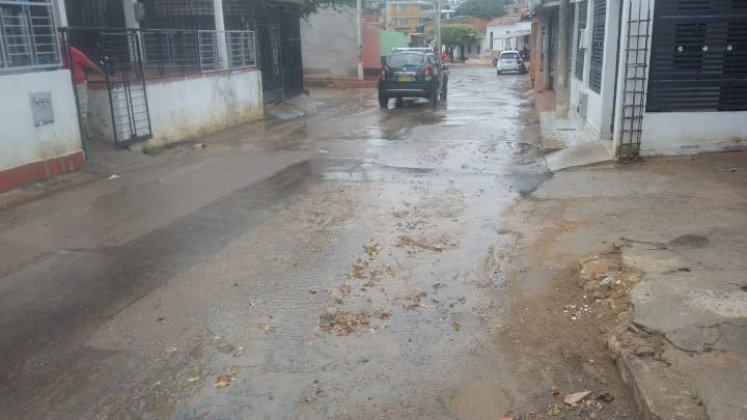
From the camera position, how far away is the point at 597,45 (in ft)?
40.2

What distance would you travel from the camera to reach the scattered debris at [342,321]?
4859 millimetres

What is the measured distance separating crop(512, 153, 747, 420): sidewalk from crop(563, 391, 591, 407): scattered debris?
0.28 metres

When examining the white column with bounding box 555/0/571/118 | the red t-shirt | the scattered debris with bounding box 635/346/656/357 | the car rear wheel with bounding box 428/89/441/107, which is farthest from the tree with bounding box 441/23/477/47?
the scattered debris with bounding box 635/346/656/357

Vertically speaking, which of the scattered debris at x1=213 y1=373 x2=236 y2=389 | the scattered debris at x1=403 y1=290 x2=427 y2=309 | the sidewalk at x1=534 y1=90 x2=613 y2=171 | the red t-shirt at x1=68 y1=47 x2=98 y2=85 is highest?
the red t-shirt at x1=68 y1=47 x2=98 y2=85

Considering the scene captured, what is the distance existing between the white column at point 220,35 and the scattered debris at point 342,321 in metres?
13.0

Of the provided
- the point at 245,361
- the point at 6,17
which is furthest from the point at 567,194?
the point at 6,17

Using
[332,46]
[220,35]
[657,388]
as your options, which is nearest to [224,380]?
[657,388]

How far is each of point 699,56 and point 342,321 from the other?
7.63 metres

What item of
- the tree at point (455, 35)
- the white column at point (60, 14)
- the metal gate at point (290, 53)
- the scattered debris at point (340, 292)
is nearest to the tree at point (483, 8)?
the tree at point (455, 35)

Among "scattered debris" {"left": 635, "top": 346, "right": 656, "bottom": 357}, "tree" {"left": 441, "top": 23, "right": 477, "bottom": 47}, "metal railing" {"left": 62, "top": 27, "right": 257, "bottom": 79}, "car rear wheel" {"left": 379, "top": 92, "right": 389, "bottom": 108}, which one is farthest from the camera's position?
"tree" {"left": 441, "top": 23, "right": 477, "bottom": 47}

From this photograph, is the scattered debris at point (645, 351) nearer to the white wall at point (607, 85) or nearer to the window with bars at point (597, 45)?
the white wall at point (607, 85)

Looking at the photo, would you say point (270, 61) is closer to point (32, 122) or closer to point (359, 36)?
point (32, 122)

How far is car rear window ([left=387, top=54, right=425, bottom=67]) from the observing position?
20.9 m

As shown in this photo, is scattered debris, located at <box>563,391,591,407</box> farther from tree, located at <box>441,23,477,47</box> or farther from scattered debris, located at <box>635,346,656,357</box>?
tree, located at <box>441,23,477,47</box>
